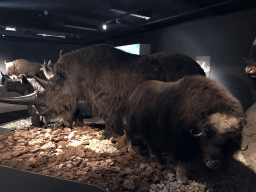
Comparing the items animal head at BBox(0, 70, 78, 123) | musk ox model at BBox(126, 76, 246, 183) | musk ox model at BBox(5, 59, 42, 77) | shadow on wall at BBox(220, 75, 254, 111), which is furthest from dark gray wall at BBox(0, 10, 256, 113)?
musk ox model at BBox(126, 76, 246, 183)

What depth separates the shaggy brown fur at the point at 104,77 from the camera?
3078 millimetres

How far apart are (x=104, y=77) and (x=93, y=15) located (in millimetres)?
1020

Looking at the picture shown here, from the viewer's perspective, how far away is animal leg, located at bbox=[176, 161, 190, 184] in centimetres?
200

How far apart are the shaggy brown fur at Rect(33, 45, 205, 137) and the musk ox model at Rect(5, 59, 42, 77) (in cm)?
45

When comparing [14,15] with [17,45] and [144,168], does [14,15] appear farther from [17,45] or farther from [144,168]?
[144,168]

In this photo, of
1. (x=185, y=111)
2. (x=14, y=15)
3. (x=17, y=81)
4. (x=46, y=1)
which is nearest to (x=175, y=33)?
(x=185, y=111)

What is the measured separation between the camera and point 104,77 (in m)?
3.33

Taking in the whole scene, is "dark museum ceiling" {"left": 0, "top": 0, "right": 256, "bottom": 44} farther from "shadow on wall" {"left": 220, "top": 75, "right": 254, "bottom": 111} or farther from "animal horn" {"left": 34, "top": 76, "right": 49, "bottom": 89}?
"shadow on wall" {"left": 220, "top": 75, "right": 254, "bottom": 111}

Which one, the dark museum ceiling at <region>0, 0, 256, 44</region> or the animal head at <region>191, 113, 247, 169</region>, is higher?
the dark museum ceiling at <region>0, 0, 256, 44</region>

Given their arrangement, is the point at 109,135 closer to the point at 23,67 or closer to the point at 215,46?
the point at 23,67

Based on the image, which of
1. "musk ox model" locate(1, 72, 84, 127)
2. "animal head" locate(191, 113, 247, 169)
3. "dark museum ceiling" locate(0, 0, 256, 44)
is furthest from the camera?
"musk ox model" locate(1, 72, 84, 127)

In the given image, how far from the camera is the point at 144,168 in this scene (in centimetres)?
220

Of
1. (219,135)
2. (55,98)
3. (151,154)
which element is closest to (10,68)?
(55,98)

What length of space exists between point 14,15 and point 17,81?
1.38 meters
